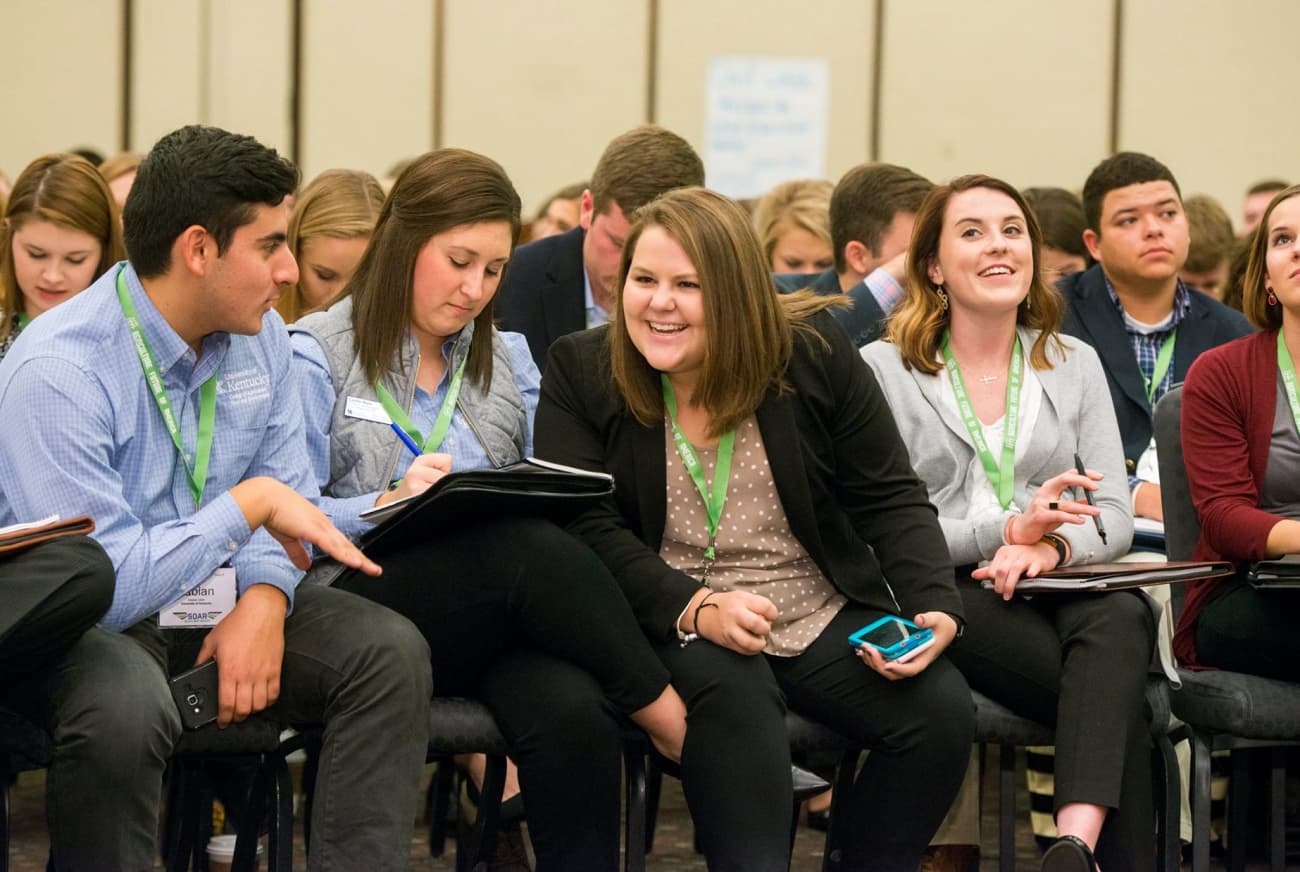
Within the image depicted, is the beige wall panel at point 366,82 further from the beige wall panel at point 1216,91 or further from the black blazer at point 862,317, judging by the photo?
the black blazer at point 862,317

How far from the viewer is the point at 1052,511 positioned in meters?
2.93

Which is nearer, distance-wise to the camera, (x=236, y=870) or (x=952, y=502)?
(x=236, y=870)

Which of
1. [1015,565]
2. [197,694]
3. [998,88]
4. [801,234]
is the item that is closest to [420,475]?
[197,694]

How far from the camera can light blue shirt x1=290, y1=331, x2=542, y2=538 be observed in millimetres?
2883

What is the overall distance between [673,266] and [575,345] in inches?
10.5

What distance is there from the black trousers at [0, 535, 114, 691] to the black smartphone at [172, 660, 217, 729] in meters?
0.24

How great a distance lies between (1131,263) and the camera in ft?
13.5

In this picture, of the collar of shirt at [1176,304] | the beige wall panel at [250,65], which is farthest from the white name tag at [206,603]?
the beige wall panel at [250,65]

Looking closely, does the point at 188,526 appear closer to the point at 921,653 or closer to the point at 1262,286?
the point at 921,653

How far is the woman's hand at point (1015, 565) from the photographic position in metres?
2.94

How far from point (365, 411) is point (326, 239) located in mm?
870

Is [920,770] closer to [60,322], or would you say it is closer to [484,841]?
[484,841]

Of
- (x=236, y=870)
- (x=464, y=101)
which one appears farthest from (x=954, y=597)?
(x=464, y=101)

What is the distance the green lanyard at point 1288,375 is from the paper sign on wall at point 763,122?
4016mm
